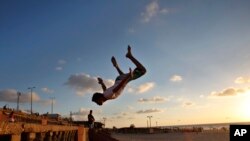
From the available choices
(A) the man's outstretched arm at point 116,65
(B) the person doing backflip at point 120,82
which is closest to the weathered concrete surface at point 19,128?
(B) the person doing backflip at point 120,82

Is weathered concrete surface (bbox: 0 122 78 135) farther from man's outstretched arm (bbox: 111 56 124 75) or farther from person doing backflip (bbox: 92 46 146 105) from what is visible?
man's outstretched arm (bbox: 111 56 124 75)

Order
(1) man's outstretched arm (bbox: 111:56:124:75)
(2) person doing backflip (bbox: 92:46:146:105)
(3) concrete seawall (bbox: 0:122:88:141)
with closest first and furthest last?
(3) concrete seawall (bbox: 0:122:88:141) → (2) person doing backflip (bbox: 92:46:146:105) → (1) man's outstretched arm (bbox: 111:56:124:75)

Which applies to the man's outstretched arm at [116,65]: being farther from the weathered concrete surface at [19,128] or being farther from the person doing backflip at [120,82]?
the weathered concrete surface at [19,128]

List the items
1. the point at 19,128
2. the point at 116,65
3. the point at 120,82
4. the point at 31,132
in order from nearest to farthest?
the point at 19,128 < the point at 31,132 < the point at 120,82 < the point at 116,65

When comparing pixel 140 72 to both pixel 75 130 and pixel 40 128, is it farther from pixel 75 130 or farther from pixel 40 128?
pixel 40 128

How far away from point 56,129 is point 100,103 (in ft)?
9.86

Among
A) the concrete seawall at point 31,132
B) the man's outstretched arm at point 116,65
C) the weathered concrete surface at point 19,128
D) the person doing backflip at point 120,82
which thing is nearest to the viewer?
the weathered concrete surface at point 19,128

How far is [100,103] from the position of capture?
9109mm

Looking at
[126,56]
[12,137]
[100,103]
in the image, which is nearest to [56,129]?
[12,137]

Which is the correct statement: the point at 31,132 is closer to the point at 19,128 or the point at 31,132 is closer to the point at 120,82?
the point at 19,128

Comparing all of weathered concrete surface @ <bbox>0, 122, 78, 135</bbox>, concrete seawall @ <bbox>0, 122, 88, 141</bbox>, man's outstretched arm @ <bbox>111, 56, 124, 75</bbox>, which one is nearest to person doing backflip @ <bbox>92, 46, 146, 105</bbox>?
man's outstretched arm @ <bbox>111, 56, 124, 75</bbox>

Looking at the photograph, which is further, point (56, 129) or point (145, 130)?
point (145, 130)

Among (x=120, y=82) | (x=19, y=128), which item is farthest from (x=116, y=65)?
(x=19, y=128)

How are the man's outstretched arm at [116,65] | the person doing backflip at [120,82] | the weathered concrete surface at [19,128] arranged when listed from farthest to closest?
the man's outstretched arm at [116,65] < the person doing backflip at [120,82] < the weathered concrete surface at [19,128]
